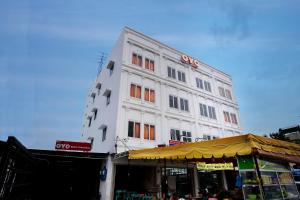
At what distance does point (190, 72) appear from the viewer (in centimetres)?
2328

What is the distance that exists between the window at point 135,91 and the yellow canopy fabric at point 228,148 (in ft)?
28.0

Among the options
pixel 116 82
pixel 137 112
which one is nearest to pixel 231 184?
pixel 137 112

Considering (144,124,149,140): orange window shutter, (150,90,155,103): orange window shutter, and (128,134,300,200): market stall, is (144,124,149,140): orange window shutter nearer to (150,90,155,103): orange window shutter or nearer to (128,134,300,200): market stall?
(150,90,155,103): orange window shutter

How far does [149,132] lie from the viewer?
674 inches

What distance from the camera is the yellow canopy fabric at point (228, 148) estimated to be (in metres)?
6.32

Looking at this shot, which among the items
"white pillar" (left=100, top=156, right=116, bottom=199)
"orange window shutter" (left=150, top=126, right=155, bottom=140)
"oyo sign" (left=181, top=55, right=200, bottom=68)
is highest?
"oyo sign" (left=181, top=55, right=200, bottom=68)

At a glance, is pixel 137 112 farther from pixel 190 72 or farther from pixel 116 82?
pixel 190 72

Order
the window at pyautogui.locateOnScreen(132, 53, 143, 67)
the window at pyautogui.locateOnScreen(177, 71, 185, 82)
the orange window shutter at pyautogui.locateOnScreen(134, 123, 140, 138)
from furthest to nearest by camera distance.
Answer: the window at pyautogui.locateOnScreen(177, 71, 185, 82)
the window at pyautogui.locateOnScreen(132, 53, 143, 67)
the orange window shutter at pyautogui.locateOnScreen(134, 123, 140, 138)

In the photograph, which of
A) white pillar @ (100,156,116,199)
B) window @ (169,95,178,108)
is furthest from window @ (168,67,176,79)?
white pillar @ (100,156,116,199)

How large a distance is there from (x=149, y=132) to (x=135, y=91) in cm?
404

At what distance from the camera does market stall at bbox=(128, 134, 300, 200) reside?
5.91 meters

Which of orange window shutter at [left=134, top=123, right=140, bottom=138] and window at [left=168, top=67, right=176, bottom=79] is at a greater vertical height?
window at [left=168, top=67, right=176, bottom=79]

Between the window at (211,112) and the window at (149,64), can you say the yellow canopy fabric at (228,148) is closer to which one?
the window at (149,64)

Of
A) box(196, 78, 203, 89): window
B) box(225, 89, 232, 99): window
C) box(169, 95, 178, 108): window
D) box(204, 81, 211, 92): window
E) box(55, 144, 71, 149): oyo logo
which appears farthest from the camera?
box(225, 89, 232, 99): window
